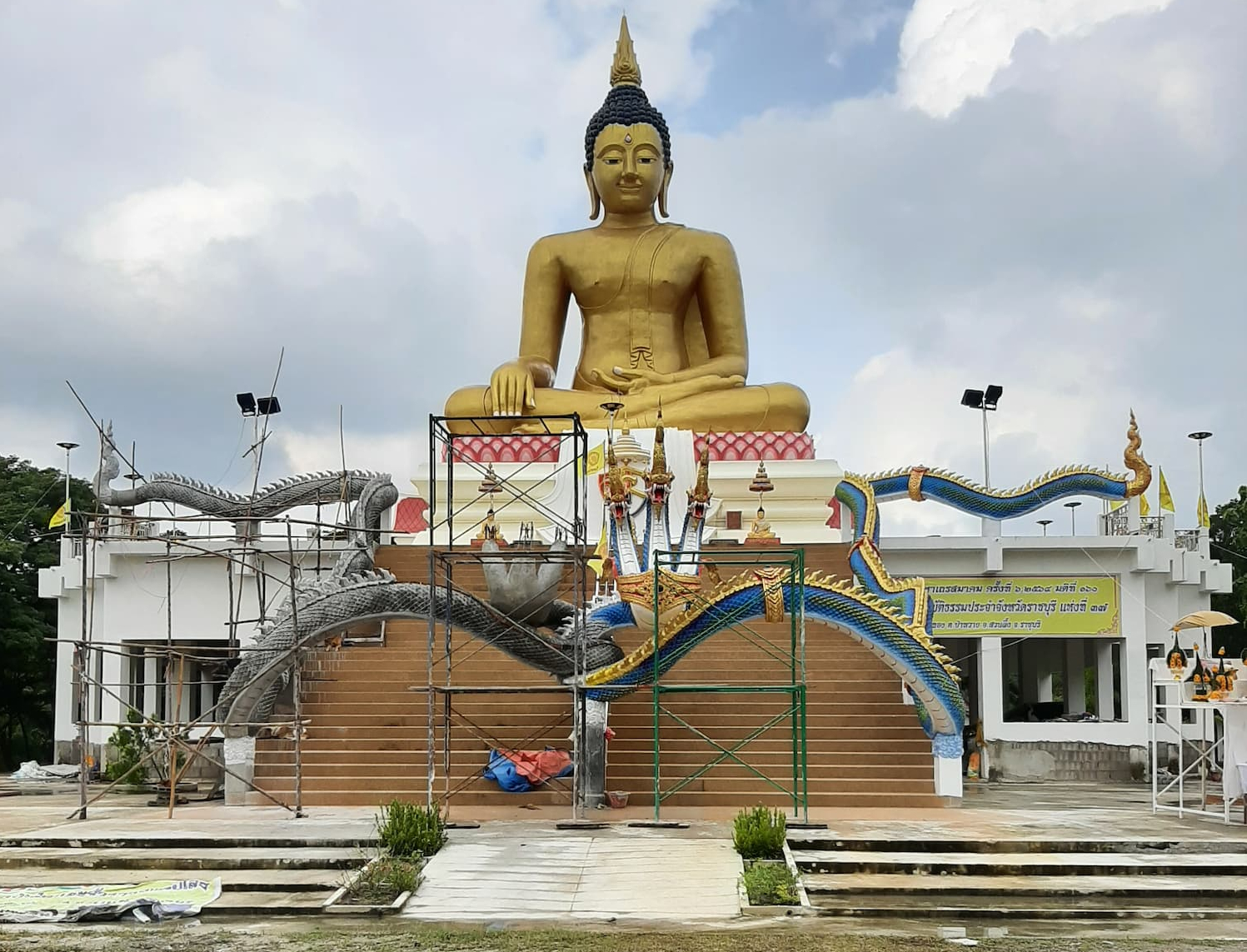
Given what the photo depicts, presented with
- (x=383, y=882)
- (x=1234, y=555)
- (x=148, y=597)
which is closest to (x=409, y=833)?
(x=383, y=882)

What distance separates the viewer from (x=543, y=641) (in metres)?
13.3

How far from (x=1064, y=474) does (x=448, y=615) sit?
447 inches

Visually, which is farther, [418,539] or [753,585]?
[418,539]

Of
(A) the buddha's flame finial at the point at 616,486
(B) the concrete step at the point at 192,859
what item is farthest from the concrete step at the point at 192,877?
(A) the buddha's flame finial at the point at 616,486

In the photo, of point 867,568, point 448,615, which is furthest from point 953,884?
point 867,568

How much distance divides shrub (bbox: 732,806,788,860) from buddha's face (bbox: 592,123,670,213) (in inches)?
589

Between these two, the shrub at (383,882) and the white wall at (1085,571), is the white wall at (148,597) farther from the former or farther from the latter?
the shrub at (383,882)

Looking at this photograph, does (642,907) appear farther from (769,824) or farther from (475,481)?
(475,481)

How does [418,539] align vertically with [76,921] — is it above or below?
above

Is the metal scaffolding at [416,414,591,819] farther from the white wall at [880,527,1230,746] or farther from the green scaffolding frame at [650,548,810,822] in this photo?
the white wall at [880,527,1230,746]

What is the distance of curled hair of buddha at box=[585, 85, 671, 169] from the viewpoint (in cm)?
2358

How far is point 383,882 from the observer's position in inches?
363

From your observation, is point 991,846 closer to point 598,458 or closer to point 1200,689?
point 1200,689

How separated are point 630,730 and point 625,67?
13906mm
